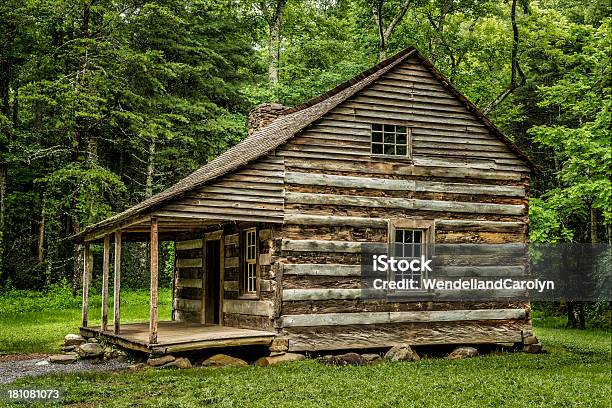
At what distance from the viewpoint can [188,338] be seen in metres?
15.6

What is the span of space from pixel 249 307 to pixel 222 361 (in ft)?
6.86

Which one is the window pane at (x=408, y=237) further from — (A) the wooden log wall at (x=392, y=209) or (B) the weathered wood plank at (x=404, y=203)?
(B) the weathered wood plank at (x=404, y=203)

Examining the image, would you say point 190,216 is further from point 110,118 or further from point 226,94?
point 226,94

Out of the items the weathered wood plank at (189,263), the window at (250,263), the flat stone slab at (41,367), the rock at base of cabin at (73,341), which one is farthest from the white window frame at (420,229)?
the rock at base of cabin at (73,341)

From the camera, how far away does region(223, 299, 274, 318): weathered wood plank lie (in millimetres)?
16766

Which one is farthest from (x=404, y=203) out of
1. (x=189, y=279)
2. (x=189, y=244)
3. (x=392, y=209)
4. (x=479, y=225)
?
(x=189, y=279)

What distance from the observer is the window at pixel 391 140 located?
60.5 feet

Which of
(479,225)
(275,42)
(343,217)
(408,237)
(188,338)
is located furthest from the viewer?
(275,42)

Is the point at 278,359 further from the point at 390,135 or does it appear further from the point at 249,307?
the point at 390,135

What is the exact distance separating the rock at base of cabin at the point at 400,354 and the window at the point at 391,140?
4.77 m

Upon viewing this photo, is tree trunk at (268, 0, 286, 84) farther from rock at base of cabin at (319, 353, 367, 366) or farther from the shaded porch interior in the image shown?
rock at base of cabin at (319, 353, 367, 366)

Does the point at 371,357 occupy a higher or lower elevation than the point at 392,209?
lower

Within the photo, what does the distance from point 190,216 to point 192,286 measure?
639cm

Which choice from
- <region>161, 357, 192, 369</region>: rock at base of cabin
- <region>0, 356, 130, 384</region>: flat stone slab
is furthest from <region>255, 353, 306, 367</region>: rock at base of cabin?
<region>0, 356, 130, 384</region>: flat stone slab
